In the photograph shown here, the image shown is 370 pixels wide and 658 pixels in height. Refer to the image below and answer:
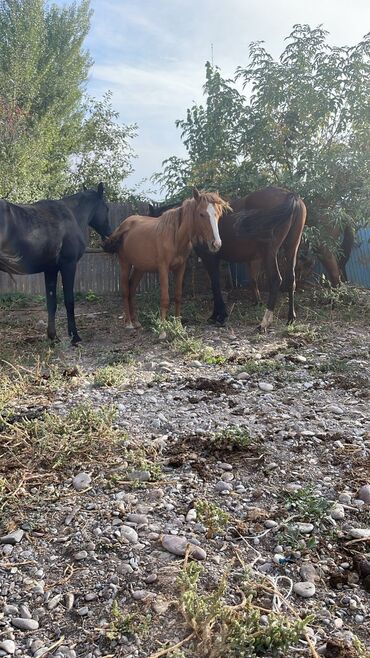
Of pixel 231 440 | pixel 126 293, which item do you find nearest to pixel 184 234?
pixel 126 293

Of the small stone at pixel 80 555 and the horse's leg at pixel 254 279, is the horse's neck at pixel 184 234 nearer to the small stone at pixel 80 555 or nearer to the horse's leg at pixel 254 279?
the horse's leg at pixel 254 279

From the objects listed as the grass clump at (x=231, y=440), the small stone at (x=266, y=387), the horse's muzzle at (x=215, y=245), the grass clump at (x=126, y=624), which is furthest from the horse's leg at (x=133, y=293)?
the grass clump at (x=126, y=624)

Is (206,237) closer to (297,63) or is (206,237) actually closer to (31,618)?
(297,63)

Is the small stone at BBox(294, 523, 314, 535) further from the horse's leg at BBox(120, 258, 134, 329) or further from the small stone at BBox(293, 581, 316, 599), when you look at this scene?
the horse's leg at BBox(120, 258, 134, 329)

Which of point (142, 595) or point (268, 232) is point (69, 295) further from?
point (142, 595)

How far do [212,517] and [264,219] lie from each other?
534 centimetres

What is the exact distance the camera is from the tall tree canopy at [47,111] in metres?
12.3

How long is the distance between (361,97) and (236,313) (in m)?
4.00

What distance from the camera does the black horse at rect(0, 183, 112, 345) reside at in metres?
6.00

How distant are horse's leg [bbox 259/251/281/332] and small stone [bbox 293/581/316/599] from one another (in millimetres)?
5083

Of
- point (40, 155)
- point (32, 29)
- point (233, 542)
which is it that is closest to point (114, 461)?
point (233, 542)

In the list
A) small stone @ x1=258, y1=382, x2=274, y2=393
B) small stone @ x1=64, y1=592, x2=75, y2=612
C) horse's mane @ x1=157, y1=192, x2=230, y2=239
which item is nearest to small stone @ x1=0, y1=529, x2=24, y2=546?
small stone @ x1=64, y1=592, x2=75, y2=612

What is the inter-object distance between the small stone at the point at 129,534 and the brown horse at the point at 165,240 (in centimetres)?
469

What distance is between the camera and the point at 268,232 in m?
7.21
